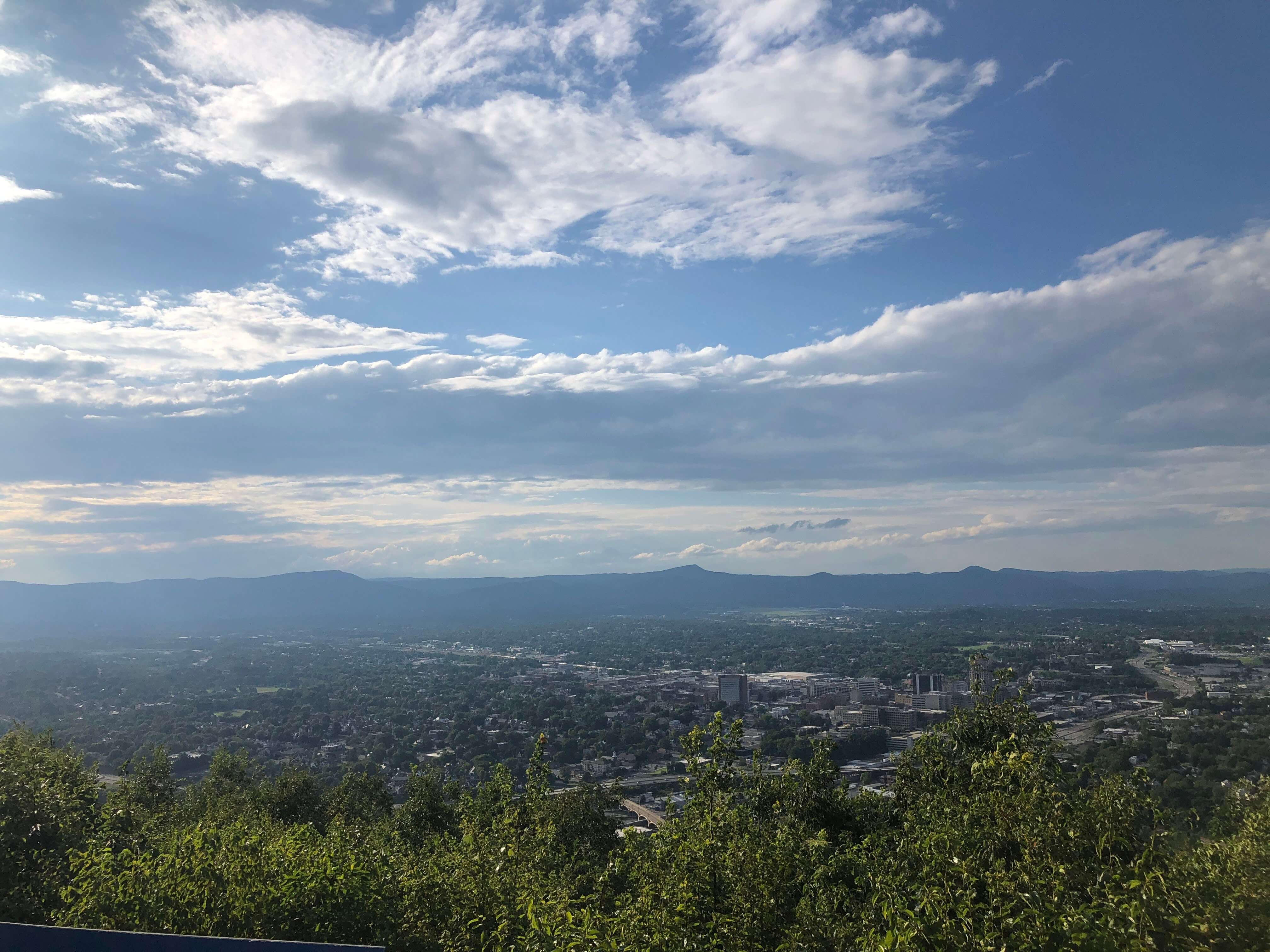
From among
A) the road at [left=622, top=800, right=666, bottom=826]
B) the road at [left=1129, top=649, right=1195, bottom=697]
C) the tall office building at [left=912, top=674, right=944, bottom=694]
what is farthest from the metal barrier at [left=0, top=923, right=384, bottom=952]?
the tall office building at [left=912, top=674, right=944, bottom=694]

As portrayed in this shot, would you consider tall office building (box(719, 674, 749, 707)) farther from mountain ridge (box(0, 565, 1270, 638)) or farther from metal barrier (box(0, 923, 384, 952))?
mountain ridge (box(0, 565, 1270, 638))

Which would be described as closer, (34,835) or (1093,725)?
(34,835)

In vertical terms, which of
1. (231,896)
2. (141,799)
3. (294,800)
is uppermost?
(231,896)

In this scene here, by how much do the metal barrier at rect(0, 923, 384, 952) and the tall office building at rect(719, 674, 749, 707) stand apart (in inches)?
1610

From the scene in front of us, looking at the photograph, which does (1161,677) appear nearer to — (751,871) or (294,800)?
(294,800)

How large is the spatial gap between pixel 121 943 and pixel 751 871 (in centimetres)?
466

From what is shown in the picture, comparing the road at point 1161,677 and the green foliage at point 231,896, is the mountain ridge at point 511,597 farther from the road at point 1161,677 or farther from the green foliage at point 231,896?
the green foliage at point 231,896

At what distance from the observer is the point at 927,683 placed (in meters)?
39.8

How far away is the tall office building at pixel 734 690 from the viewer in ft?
149

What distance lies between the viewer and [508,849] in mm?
8969

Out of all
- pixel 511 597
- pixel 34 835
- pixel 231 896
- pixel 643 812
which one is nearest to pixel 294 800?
pixel 643 812

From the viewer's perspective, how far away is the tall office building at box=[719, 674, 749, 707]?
45.5 m

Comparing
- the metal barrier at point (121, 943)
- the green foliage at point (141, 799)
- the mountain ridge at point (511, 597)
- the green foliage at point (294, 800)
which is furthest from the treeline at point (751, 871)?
the mountain ridge at point (511, 597)

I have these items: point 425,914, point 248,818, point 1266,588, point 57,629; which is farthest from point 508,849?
point 57,629
